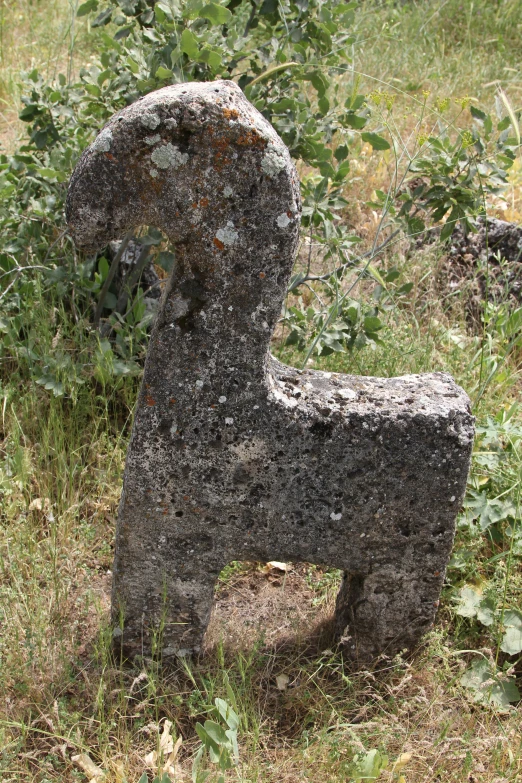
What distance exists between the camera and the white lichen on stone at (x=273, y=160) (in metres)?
1.76

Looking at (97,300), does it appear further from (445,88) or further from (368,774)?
(445,88)

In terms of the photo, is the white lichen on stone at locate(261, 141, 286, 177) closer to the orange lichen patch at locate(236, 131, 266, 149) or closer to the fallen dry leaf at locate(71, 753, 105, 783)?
the orange lichen patch at locate(236, 131, 266, 149)

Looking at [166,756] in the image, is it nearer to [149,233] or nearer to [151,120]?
[151,120]

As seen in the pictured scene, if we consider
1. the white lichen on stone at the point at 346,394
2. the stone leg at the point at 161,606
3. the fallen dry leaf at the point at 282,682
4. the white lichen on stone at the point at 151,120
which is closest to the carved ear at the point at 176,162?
the white lichen on stone at the point at 151,120

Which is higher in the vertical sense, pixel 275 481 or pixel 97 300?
pixel 275 481

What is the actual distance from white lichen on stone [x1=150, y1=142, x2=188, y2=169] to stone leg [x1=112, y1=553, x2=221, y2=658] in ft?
3.62

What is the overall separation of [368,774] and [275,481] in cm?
78

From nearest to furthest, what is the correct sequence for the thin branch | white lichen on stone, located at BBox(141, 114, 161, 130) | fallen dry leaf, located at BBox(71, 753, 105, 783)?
white lichen on stone, located at BBox(141, 114, 161, 130), fallen dry leaf, located at BBox(71, 753, 105, 783), the thin branch

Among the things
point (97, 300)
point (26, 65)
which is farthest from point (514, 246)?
point (26, 65)

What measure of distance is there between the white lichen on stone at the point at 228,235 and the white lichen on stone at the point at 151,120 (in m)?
0.27

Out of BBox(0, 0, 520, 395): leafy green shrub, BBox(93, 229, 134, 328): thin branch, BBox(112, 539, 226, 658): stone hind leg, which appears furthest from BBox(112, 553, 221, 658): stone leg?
BBox(93, 229, 134, 328): thin branch

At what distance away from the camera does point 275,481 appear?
214 cm

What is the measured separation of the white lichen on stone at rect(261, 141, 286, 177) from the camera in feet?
5.78

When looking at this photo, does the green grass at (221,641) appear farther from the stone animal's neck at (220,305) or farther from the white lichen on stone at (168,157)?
the white lichen on stone at (168,157)
